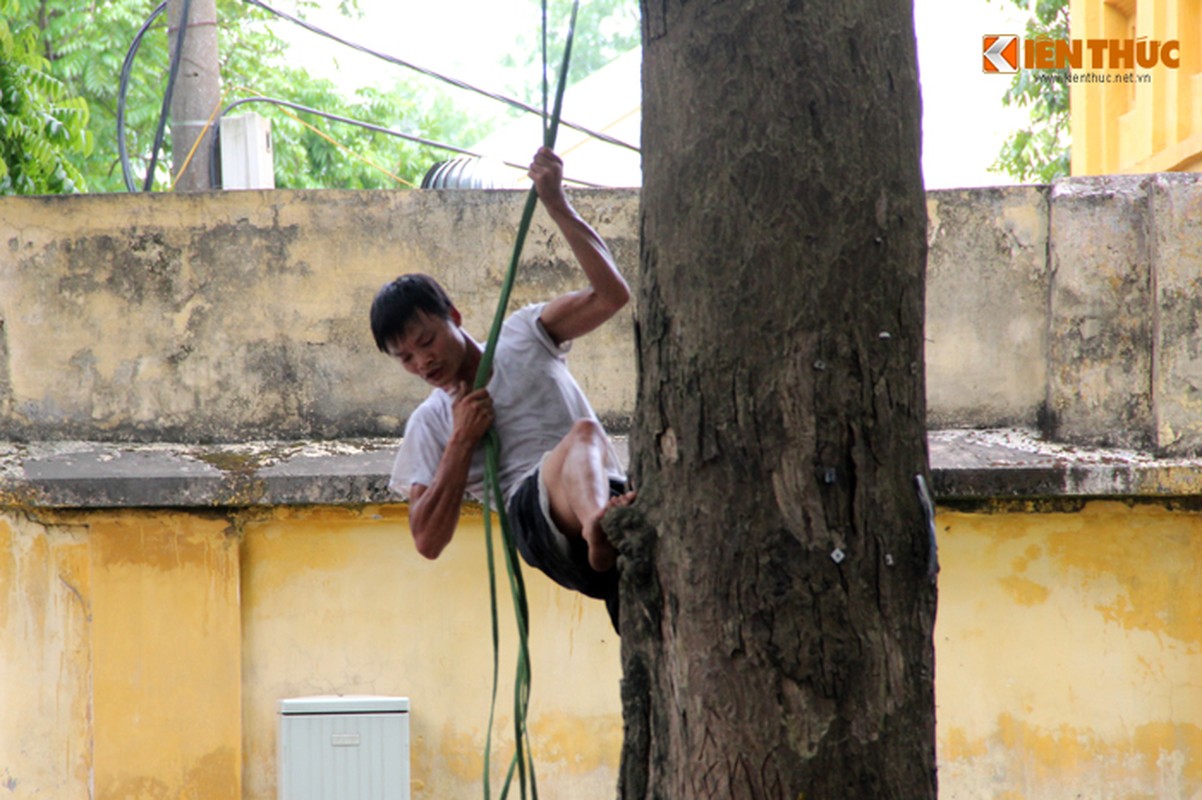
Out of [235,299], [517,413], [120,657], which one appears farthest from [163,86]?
[517,413]

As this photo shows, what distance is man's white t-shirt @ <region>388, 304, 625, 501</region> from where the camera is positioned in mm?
3281

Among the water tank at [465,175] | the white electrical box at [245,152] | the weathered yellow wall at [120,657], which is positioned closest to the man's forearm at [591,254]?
the weathered yellow wall at [120,657]

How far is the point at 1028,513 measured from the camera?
5.27m

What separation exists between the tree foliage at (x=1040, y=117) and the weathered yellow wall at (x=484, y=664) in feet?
24.1

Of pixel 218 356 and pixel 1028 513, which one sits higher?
pixel 218 356

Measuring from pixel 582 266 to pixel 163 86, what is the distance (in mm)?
11560

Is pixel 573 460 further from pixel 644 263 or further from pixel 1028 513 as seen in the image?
pixel 1028 513

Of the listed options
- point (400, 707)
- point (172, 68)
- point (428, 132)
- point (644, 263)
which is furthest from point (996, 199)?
point (428, 132)

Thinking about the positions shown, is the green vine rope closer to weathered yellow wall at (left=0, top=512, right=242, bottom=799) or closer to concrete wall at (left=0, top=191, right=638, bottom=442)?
concrete wall at (left=0, top=191, right=638, bottom=442)

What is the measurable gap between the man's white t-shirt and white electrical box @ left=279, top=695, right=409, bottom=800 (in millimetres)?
2058

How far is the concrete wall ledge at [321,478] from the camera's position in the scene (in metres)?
5.07

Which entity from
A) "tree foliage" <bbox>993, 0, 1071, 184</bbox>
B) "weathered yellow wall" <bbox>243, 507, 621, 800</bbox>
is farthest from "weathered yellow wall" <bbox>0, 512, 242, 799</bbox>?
"tree foliage" <bbox>993, 0, 1071, 184</bbox>

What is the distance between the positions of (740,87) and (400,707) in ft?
11.4

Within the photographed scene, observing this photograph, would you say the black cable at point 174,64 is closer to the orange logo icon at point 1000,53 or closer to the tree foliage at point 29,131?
the tree foliage at point 29,131
